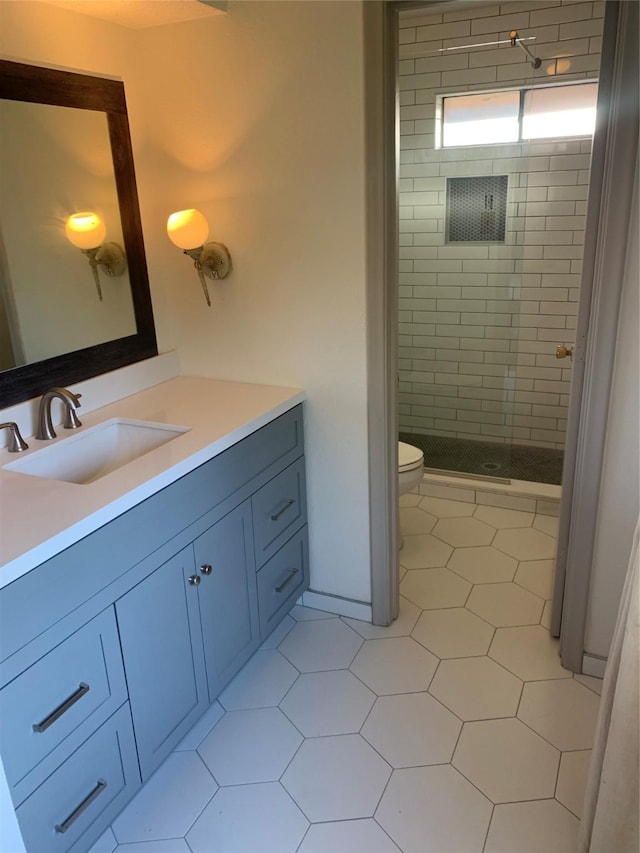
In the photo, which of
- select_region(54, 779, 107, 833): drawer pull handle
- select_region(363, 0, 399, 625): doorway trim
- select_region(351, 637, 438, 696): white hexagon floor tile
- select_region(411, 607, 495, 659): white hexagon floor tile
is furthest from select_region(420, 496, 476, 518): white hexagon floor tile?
select_region(54, 779, 107, 833): drawer pull handle

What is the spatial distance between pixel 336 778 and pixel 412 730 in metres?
0.28

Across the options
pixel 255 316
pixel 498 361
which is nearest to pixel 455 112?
pixel 498 361

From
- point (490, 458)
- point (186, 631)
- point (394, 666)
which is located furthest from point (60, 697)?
point (490, 458)

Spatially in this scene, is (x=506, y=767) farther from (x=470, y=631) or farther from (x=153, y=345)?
(x=153, y=345)

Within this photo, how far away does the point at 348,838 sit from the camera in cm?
161

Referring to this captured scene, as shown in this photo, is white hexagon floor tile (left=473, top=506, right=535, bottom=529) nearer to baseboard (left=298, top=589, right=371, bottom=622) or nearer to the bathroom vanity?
baseboard (left=298, top=589, right=371, bottom=622)

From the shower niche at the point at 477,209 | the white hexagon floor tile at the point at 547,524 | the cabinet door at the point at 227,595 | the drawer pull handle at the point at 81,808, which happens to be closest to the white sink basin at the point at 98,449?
the cabinet door at the point at 227,595

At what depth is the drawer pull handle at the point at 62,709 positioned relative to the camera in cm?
133

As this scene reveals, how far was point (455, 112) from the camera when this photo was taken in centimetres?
343

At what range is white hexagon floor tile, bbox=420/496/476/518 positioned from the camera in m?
3.17

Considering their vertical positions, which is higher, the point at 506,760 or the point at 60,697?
the point at 60,697

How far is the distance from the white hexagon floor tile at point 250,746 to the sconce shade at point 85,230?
158 centimetres

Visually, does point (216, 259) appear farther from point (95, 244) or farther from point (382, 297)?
point (382, 297)

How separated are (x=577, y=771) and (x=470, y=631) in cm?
63
